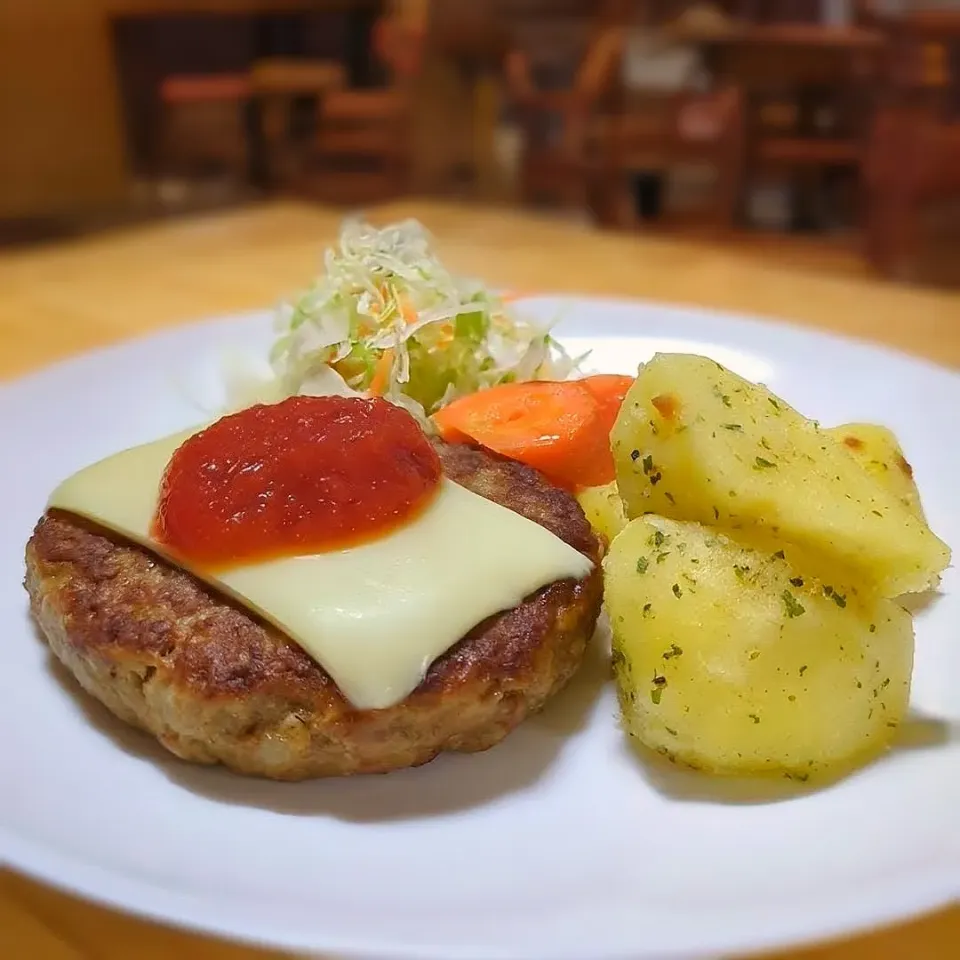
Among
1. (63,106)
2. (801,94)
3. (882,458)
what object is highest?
(882,458)

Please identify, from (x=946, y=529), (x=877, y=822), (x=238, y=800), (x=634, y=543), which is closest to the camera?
(x=877, y=822)

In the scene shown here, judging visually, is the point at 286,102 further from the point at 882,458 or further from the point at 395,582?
the point at 395,582

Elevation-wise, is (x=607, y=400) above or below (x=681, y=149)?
above

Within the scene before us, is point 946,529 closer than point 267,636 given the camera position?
No

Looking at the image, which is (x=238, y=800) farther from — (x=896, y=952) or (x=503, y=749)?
(x=896, y=952)

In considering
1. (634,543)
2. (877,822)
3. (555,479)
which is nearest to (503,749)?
(634,543)

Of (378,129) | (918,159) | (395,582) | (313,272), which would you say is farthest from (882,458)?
(378,129)
